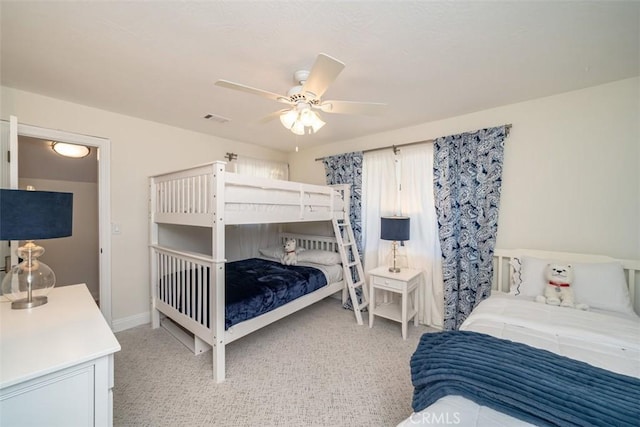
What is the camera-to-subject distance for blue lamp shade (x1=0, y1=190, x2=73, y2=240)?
1276 millimetres

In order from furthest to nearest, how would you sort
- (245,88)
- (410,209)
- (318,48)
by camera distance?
(410,209), (318,48), (245,88)

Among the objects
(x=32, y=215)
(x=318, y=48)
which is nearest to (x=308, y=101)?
(x=318, y=48)

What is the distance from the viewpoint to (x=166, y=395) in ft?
6.33

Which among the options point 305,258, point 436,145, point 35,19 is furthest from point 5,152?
point 436,145

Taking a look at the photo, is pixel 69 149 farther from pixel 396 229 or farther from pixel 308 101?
pixel 396 229

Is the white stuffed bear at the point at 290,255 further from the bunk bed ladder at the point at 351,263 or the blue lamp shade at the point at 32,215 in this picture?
the blue lamp shade at the point at 32,215

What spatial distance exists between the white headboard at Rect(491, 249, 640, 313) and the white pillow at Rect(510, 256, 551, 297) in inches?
6.5

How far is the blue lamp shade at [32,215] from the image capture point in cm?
128

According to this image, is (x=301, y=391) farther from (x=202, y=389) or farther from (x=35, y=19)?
(x=35, y=19)

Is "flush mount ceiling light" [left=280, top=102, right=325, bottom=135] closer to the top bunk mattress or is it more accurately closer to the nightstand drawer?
the top bunk mattress

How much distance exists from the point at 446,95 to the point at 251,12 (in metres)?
1.86

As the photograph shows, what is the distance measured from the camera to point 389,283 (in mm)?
2928

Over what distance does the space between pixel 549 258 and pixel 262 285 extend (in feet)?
9.08

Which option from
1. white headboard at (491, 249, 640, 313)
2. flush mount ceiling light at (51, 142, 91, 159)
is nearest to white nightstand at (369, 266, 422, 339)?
white headboard at (491, 249, 640, 313)
